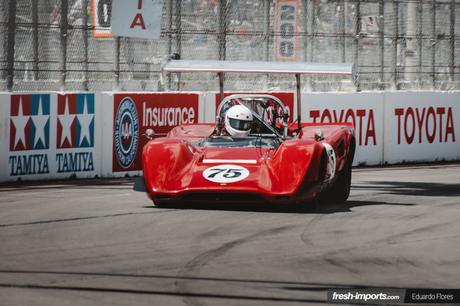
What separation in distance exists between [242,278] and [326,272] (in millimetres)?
Result: 646

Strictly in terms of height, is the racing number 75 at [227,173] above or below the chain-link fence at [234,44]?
below

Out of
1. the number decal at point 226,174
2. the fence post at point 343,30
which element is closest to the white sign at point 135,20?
the fence post at point 343,30

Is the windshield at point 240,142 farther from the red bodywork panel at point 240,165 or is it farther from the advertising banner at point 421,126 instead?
the advertising banner at point 421,126

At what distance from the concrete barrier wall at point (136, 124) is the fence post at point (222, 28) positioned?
127 centimetres

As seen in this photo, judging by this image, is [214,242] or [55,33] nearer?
[214,242]

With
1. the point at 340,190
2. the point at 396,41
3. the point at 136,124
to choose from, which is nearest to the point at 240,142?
the point at 340,190

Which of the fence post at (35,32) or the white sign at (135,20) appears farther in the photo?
the white sign at (135,20)

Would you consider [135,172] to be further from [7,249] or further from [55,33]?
[7,249]

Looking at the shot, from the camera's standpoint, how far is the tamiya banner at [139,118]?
655 inches

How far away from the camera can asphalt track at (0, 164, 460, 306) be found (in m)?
7.20

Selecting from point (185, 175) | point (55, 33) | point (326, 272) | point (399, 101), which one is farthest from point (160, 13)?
point (326, 272)

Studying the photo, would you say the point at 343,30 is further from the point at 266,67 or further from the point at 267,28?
the point at 266,67

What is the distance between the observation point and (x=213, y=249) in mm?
9047

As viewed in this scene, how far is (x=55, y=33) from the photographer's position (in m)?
16.9
